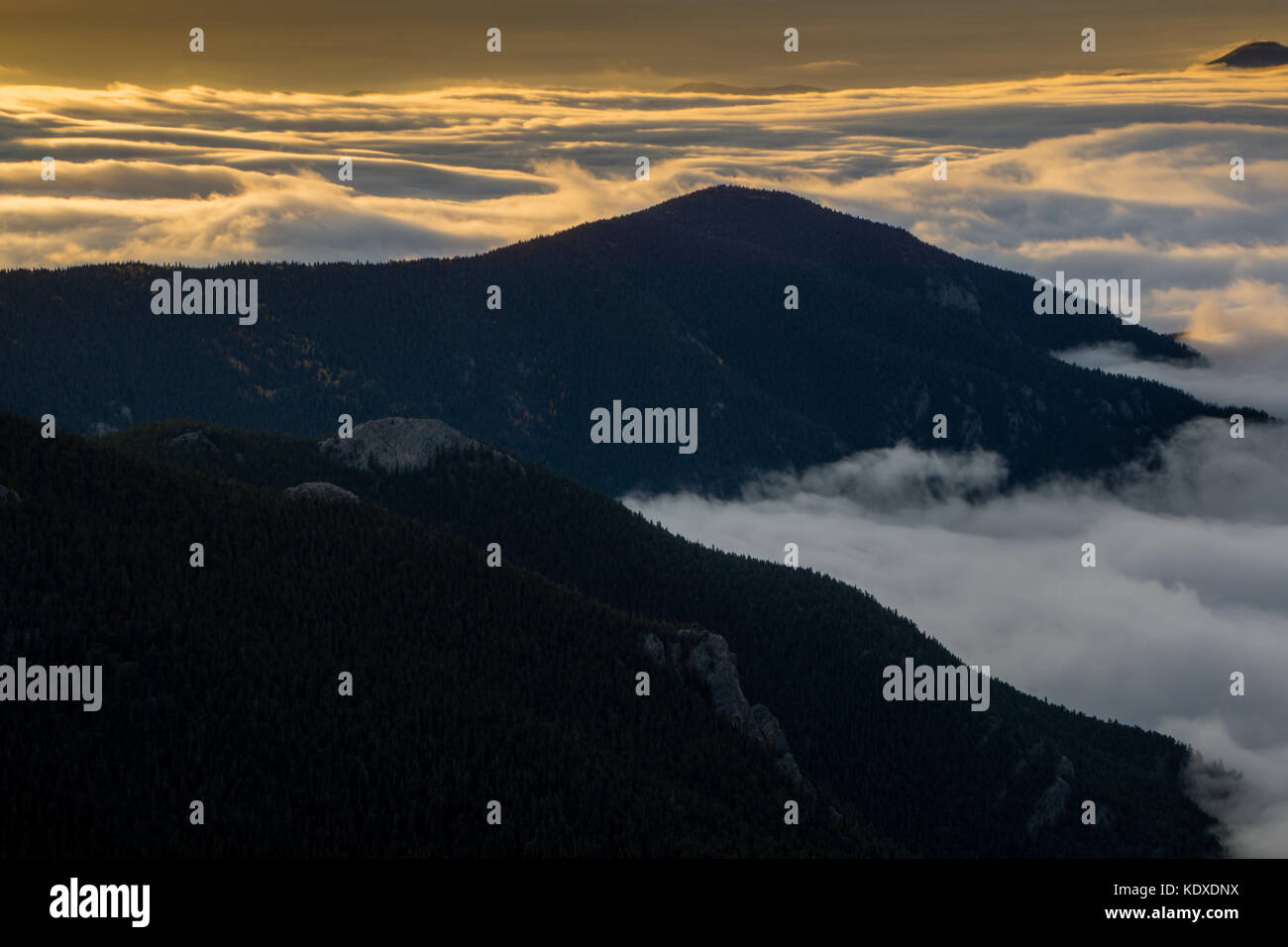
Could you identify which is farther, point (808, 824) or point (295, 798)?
point (808, 824)
